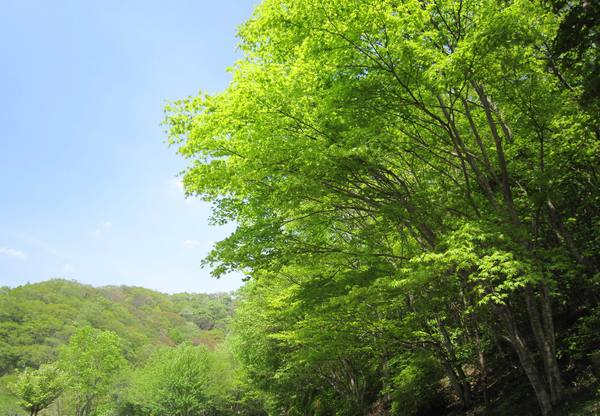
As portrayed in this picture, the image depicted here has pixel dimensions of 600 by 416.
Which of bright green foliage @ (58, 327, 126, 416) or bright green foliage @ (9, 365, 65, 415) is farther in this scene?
bright green foliage @ (58, 327, 126, 416)

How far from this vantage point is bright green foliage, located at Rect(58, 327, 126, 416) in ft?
119

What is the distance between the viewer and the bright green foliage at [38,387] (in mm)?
33156

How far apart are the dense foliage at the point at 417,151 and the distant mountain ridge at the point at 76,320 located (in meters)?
32.4

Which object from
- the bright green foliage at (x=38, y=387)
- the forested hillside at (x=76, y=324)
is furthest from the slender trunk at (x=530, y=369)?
the bright green foliage at (x=38, y=387)

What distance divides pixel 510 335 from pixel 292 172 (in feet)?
20.3

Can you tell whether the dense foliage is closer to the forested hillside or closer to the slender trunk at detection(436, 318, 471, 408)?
the slender trunk at detection(436, 318, 471, 408)

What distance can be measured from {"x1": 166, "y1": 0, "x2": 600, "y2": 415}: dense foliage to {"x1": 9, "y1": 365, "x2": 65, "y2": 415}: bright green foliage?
33192 millimetres

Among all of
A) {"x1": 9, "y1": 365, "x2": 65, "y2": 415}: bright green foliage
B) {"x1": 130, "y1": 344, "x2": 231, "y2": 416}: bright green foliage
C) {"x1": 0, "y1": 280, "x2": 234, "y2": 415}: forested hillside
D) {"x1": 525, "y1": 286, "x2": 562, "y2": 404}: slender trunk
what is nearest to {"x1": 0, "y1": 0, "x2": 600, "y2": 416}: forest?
{"x1": 525, "y1": 286, "x2": 562, "y2": 404}: slender trunk

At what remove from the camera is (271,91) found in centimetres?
740

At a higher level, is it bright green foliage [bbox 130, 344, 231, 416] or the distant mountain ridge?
the distant mountain ridge

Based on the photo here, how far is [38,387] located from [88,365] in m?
4.25

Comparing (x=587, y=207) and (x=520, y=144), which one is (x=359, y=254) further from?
(x=587, y=207)

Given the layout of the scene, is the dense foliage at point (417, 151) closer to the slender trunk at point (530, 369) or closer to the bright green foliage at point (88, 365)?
the slender trunk at point (530, 369)

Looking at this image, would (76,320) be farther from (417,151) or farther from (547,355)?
(547,355)
